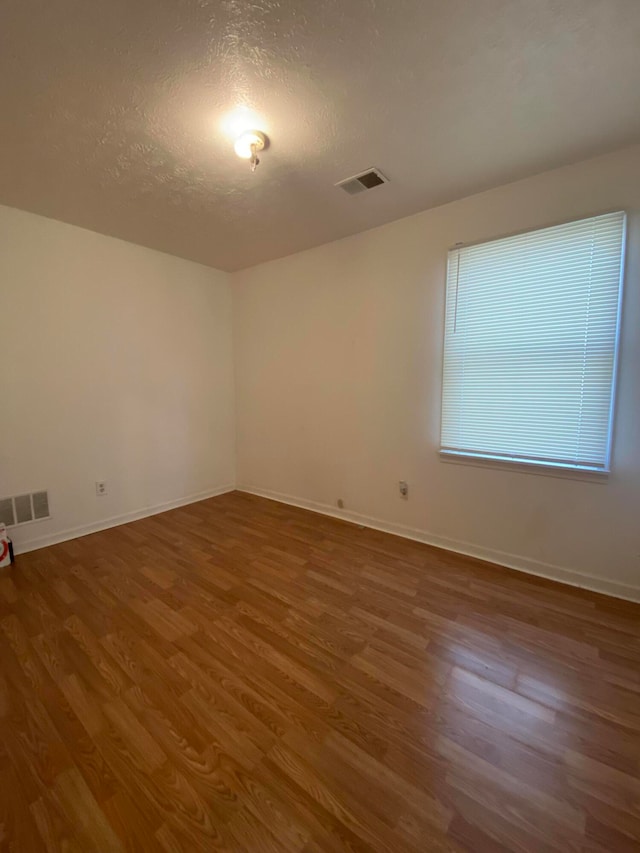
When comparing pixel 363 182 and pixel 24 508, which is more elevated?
pixel 363 182

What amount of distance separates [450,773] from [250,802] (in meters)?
0.68

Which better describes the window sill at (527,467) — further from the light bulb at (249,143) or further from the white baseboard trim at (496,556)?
the light bulb at (249,143)

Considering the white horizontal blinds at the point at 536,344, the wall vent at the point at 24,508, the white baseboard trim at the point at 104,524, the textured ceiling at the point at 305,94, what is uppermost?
the textured ceiling at the point at 305,94

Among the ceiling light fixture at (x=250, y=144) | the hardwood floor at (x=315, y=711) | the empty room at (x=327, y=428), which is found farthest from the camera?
the ceiling light fixture at (x=250, y=144)

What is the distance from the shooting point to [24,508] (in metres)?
2.78

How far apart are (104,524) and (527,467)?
12.1 feet

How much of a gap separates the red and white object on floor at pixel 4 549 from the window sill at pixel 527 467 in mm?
3433

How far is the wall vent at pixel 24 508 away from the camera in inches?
106

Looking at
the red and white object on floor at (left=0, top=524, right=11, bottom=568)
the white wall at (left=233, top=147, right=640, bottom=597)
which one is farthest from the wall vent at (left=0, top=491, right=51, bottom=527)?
the white wall at (left=233, top=147, right=640, bottom=597)

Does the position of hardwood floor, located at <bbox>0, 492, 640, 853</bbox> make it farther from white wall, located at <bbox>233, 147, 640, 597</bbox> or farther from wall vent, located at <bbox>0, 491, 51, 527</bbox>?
wall vent, located at <bbox>0, 491, 51, 527</bbox>

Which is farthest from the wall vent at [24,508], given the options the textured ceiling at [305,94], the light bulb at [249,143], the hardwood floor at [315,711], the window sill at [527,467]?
the window sill at [527,467]

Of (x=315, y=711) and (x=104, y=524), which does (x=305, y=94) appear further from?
(x=104, y=524)

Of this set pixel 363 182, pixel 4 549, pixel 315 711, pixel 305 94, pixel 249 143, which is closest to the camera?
pixel 315 711

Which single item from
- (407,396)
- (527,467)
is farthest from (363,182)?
(527,467)
